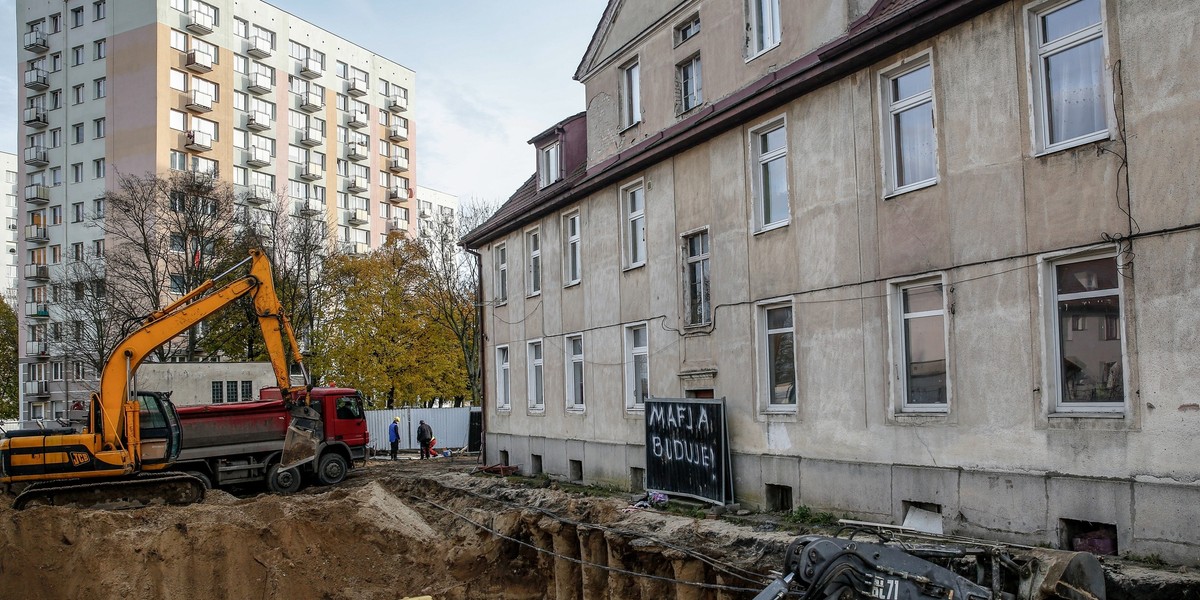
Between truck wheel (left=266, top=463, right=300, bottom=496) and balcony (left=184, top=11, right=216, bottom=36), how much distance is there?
34.9 meters

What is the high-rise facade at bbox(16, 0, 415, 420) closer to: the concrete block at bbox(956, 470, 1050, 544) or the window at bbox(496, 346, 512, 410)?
the window at bbox(496, 346, 512, 410)

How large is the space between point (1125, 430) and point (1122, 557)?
1262 millimetres

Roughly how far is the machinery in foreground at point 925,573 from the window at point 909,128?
18.7ft

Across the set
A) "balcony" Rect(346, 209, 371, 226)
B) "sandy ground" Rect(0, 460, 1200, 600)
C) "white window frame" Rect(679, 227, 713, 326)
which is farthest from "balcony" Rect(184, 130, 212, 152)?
Answer: "white window frame" Rect(679, 227, 713, 326)

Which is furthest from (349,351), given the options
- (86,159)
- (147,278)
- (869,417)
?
(869,417)

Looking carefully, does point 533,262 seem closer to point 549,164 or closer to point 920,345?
point 549,164

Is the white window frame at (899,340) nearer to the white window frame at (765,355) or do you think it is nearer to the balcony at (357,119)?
the white window frame at (765,355)

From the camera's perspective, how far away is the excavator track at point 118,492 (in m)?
19.6

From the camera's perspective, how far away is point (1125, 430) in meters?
9.94

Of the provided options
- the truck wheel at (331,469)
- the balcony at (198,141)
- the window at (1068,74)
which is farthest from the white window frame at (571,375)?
the balcony at (198,141)

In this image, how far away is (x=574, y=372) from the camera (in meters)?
22.4

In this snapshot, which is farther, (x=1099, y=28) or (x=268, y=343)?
(x=268, y=343)

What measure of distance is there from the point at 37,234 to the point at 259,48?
53.8 feet

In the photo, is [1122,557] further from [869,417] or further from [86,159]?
[86,159]
